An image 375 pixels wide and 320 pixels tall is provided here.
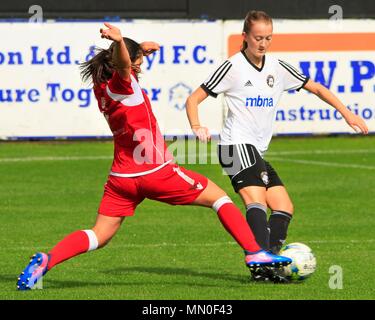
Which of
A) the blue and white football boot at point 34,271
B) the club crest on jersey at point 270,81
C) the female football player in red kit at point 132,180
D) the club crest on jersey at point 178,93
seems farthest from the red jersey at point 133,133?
the club crest on jersey at point 178,93

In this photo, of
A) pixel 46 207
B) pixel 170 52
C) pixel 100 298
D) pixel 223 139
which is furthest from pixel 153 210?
pixel 170 52

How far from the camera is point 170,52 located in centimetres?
2250

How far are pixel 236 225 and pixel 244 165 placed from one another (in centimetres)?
81

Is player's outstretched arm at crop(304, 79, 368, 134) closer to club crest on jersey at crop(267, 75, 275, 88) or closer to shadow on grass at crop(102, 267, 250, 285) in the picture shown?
club crest on jersey at crop(267, 75, 275, 88)

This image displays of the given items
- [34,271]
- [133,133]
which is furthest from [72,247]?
[133,133]

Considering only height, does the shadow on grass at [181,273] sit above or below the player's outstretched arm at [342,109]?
below

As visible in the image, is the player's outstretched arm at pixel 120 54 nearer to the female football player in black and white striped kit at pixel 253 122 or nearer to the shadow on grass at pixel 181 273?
the female football player in black and white striped kit at pixel 253 122

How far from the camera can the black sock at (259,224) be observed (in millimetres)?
9711

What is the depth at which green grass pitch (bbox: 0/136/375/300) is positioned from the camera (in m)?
9.51

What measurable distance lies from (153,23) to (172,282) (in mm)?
13232

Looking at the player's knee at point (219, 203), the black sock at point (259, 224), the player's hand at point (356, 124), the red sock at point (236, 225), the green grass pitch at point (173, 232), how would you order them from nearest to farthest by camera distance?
the red sock at point (236, 225) < the player's knee at point (219, 203) < the green grass pitch at point (173, 232) < the black sock at point (259, 224) < the player's hand at point (356, 124)

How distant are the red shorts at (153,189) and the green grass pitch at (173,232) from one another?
680mm

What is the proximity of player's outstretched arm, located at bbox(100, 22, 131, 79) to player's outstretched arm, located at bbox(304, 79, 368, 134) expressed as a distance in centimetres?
200

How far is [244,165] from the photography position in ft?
32.6
